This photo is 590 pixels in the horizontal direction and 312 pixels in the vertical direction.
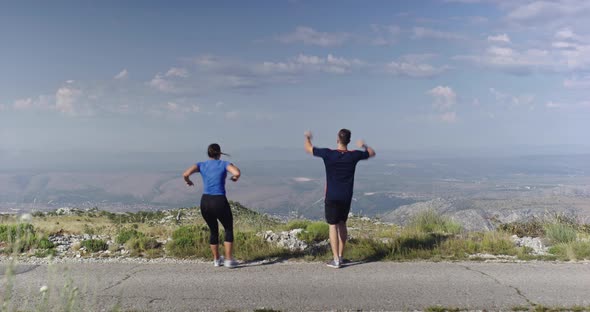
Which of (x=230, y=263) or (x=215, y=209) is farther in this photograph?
(x=230, y=263)

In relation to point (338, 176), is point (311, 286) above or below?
below

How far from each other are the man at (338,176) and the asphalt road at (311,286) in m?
0.87

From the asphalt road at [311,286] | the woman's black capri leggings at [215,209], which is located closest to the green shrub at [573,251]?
the asphalt road at [311,286]

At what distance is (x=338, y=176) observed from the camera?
9.32m

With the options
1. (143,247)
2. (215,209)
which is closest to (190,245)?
(143,247)

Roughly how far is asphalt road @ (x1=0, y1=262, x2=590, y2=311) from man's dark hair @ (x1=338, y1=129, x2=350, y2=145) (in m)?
2.34

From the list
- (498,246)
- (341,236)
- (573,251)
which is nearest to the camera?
(341,236)

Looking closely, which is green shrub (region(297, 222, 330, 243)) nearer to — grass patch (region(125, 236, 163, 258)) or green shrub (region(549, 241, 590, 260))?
grass patch (region(125, 236, 163, 258))

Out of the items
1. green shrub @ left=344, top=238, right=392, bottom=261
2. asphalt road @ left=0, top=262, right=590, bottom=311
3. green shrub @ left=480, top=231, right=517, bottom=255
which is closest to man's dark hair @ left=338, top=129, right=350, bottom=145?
asphalt road @ left=0, top=262, right=590, bottom=311

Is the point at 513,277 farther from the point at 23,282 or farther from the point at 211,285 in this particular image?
the point at 23,282

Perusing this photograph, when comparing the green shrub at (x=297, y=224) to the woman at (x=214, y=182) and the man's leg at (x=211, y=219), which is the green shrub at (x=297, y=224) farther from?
the woman at (x=214, y=182)

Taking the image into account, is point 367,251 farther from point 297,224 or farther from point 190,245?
point 297,224

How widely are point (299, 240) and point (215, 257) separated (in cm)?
280

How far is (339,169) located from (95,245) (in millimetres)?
6037
